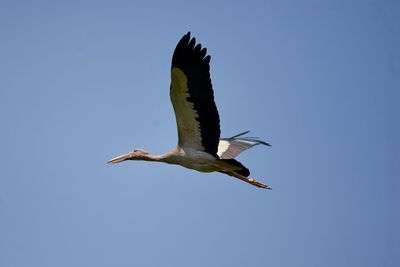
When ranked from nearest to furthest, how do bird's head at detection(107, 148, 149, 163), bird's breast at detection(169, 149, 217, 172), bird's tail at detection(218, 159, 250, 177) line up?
bird's tail at detection(218, 159, 250, 177)
bird's breast at detection(169, 149, 217, 172)
bird's head at detection(107, 148, 149, 163)

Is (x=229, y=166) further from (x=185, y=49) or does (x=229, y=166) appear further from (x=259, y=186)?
(x=185, y=49)

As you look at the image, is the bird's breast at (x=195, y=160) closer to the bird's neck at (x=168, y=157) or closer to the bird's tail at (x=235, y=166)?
the bird's neck at (x=168, y=157)

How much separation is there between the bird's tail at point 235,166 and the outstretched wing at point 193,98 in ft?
0.95

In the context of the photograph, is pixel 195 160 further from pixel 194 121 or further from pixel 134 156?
pixel 134 156

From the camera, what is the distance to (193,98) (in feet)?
52.9

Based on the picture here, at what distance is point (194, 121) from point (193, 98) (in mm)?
688

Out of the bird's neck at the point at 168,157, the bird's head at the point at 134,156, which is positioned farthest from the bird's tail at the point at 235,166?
the bird's head at the point at 134,156

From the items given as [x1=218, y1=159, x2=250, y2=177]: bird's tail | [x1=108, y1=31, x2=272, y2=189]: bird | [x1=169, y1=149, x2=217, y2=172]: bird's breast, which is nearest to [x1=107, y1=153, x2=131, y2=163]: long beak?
[x1=108, y1=31, x2=272, y2=189]: bird

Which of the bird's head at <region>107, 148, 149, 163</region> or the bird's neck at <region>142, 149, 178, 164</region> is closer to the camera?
the bird's neck at <region>142, 149, 178, 164</region>

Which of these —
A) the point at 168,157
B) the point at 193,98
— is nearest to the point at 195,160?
the point at 168,157

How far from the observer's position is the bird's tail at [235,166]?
658 inches

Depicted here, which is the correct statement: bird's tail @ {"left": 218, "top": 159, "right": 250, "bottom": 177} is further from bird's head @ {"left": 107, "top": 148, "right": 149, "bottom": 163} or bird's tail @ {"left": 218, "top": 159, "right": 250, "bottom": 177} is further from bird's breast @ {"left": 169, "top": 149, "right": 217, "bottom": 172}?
bird's head @ {"left": 107, "top": 148, "right": 149, "bottom": 163}

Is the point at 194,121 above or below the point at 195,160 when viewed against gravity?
above

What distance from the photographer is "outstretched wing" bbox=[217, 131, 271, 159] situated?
18.5 m
